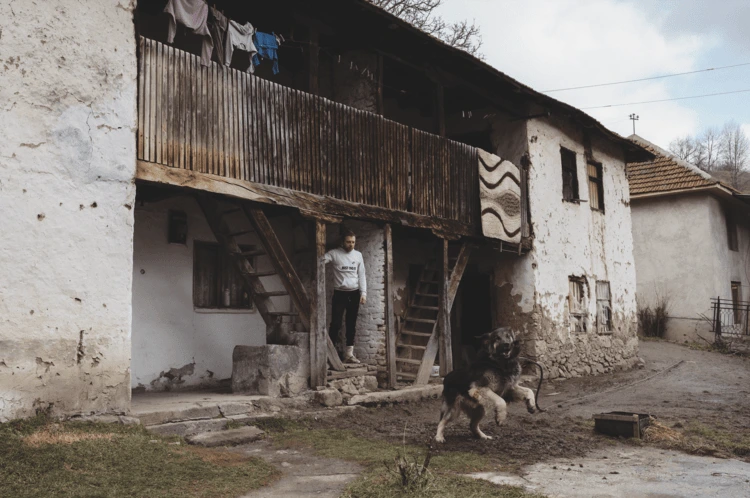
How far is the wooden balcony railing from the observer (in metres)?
7.54

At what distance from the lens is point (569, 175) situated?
611 inches

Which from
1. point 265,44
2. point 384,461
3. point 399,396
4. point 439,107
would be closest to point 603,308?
point 439,107

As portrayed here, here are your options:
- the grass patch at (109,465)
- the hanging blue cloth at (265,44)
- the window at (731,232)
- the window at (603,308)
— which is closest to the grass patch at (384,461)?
the grass patch at (109,465)

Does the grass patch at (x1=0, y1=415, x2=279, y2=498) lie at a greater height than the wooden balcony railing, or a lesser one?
lesser

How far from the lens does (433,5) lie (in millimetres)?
19062

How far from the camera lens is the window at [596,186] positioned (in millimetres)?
16359

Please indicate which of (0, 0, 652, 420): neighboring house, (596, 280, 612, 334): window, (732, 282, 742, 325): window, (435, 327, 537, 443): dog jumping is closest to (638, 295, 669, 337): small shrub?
(732, 282, 742, 325): window

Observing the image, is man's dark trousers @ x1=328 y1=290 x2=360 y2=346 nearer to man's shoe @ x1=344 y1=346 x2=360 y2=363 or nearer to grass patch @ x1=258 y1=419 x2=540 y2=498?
man's shoe @ x1=344 y1=346 x2=360 y2=363

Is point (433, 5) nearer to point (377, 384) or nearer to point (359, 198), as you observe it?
point (359, 198)

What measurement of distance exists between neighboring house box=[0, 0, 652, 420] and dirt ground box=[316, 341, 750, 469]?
0.95 metres

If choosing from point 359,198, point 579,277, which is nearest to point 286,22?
Answer: point 359,198

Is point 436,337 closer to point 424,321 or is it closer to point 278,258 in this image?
point 424,321

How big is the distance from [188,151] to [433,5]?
1348 cm

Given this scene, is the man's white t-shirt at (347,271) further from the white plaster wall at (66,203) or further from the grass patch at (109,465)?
the grass patch at (109,465)
